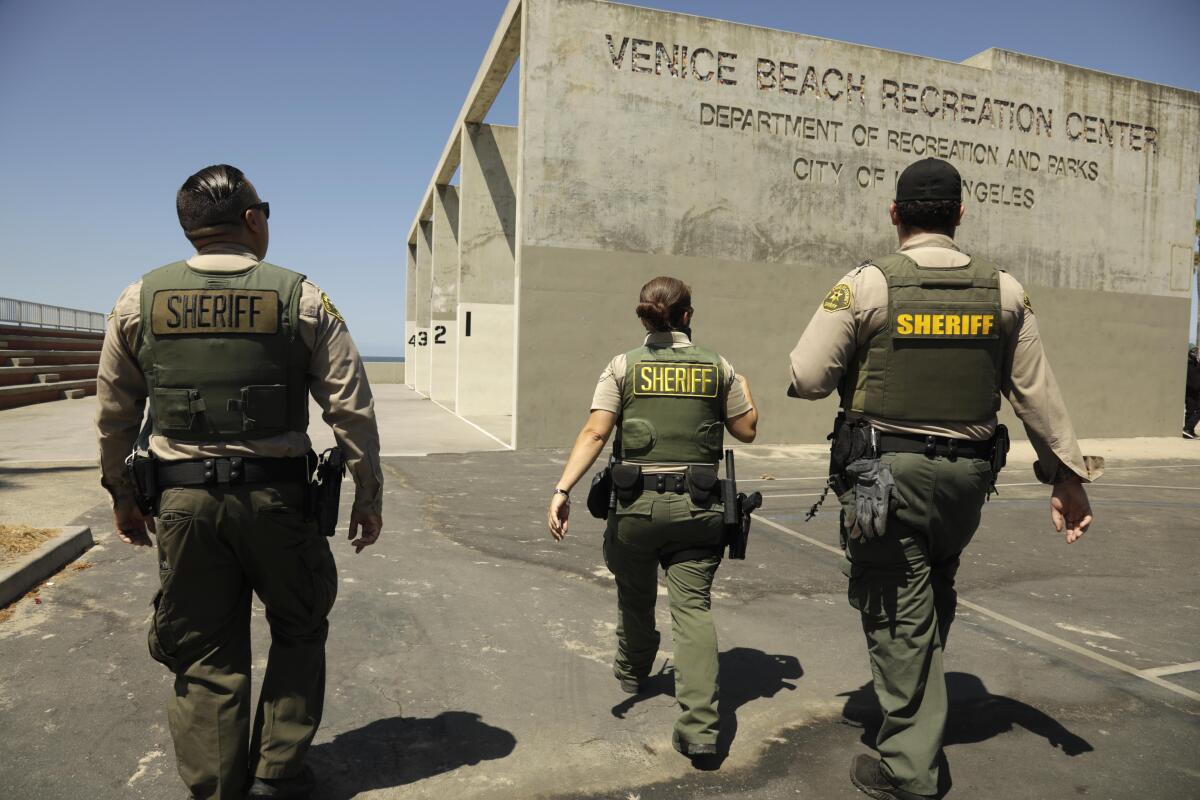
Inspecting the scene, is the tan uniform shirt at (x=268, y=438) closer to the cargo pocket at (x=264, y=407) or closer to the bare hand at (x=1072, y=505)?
the cargo pocket at (x=264, y=407)

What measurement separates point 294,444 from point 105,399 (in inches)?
24.3

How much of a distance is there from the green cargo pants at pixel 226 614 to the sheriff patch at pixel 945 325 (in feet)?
6.63

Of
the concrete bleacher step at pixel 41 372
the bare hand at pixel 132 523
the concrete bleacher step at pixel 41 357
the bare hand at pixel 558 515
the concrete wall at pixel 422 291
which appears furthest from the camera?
the concrete wall at pixel 422 291

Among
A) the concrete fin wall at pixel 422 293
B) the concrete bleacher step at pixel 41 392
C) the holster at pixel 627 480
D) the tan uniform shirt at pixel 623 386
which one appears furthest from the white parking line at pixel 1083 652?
the concrete fin wall at pixel 422 293

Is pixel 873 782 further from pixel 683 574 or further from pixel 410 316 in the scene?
pixel 410 316

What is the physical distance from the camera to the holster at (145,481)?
2.39 m

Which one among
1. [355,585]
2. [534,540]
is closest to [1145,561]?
[534,540]

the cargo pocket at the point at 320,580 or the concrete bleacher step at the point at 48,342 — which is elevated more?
the concrete bleacher step at the point at 48,342

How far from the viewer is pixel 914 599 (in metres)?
2.57

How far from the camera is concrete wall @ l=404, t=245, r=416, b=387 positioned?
112ft

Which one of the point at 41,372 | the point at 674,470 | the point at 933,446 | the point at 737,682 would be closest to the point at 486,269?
the point at 41,372

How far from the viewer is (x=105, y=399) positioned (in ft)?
8.15

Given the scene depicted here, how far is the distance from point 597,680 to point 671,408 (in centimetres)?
136

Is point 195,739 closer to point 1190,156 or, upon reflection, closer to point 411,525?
point 411,525
